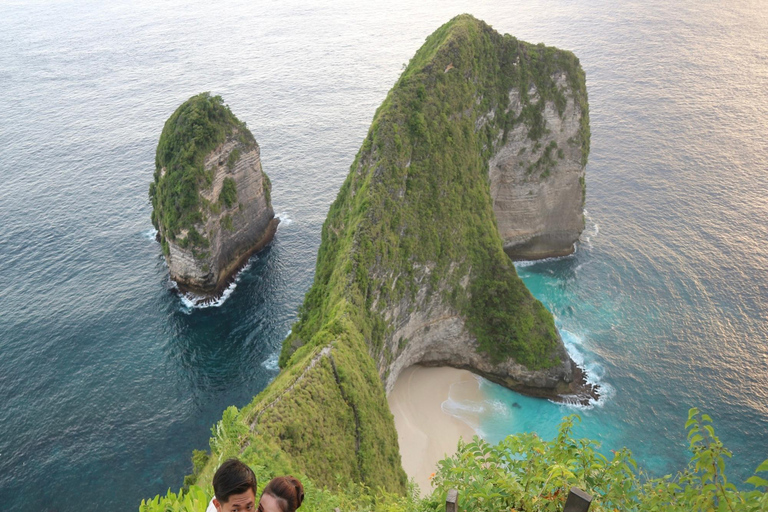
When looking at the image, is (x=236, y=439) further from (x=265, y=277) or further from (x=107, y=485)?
(x=265, y=277)

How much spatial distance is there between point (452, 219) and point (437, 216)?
5.74 feet

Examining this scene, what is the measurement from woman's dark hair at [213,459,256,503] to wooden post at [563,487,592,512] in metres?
4.78

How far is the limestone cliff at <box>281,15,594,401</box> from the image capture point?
40.0 meters

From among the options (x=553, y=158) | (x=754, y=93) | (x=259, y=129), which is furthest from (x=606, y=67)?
(x=259, y=129)

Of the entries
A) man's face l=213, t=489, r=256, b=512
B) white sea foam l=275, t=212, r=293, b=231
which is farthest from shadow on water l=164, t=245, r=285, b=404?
man's face l=213, t=489, r=256, b=512

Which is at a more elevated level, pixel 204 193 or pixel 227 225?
pixel 204 193

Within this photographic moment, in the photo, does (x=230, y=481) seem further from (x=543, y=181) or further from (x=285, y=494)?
(x=543, y=181)

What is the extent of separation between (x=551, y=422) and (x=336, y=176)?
165 ft

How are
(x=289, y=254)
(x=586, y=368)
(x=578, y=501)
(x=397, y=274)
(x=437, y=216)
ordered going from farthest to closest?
(x=289, y=254) → (x=586, y=368) → (x=437, y=216) → (x=397, y=274) → (x=578, y=501)

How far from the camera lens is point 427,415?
43.7 m

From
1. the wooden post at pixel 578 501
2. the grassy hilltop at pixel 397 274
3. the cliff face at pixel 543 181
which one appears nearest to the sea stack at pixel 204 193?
the grassy hilltop at pixel 397 274

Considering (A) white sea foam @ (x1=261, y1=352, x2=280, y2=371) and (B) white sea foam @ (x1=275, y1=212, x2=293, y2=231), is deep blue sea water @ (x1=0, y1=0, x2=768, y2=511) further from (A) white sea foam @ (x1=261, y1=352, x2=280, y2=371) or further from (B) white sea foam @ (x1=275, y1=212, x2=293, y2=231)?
(B) white sea foam @ (x1=275, y1=212, x2=293, y2=231)

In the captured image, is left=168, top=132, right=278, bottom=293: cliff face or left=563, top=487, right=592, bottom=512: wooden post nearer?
left=563, top=487, right=592, bottom=512: wooden post

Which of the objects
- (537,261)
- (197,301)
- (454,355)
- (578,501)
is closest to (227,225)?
(197,301)
